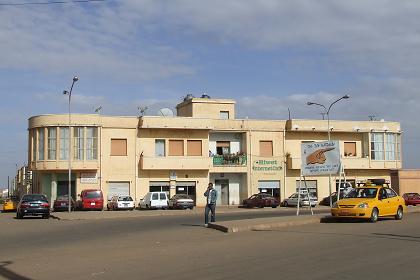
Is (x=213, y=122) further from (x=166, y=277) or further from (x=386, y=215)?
(x=166, y=277)

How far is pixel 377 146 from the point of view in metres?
60.1

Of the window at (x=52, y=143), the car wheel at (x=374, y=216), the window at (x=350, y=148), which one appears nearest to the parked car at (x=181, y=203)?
the window at (x=52, y=143)

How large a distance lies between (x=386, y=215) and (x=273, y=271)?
14.6 metres

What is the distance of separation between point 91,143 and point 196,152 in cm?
1013

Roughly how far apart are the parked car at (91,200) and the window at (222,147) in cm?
1452

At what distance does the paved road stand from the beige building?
3024 centimetres

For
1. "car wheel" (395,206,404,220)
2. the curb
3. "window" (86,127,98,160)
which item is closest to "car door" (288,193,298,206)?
"window" (86,127,98,160)

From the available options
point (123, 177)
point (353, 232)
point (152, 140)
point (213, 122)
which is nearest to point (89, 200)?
point (123, 177)

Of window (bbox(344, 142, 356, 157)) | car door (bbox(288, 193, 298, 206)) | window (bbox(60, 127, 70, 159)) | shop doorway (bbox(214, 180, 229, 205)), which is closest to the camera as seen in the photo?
window (bbox(60, 127, 70, 159))

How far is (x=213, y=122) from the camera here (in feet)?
179

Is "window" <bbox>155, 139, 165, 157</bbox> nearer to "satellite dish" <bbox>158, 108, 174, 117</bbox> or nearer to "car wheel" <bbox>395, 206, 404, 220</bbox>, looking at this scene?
"satellite dish" <bbox>158, 108, 174, 117</bbox>

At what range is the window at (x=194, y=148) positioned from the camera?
176ft

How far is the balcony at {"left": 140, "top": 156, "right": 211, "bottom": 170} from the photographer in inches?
2018

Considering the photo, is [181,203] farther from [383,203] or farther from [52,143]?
[383,203]
